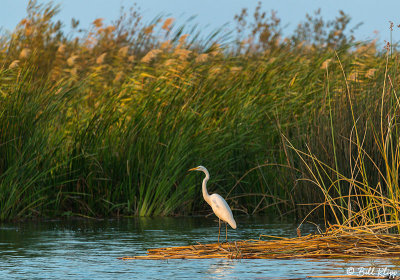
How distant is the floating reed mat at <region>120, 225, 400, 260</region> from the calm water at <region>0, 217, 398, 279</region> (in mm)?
197

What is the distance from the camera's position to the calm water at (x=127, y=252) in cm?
694

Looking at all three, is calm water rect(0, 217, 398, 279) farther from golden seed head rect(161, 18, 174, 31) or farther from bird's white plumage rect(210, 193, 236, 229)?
golden seed head rect(161, 18, 174, 31)

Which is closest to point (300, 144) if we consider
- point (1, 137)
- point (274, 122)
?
point (274, 122)

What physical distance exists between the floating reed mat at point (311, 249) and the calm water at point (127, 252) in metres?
0.20

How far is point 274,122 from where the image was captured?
13.2m

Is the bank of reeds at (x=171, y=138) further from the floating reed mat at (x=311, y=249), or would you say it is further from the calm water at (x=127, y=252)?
the floating reed mat at (x=311, y=249)

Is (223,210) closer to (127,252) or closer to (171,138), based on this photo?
(127,252)

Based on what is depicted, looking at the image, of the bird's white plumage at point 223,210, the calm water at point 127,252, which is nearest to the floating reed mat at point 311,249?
the calm water at point 127,252

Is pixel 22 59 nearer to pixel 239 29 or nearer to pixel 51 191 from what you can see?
pixel 51 191

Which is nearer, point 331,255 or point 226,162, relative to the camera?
point 331,255

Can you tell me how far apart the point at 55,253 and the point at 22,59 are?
23.9ft

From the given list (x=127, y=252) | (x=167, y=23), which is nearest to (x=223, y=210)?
(x=127, y=252)

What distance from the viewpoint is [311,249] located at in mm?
7922

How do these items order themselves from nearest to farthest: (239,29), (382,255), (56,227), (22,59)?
(382,255), (56,227), (22,59), (239,29)
